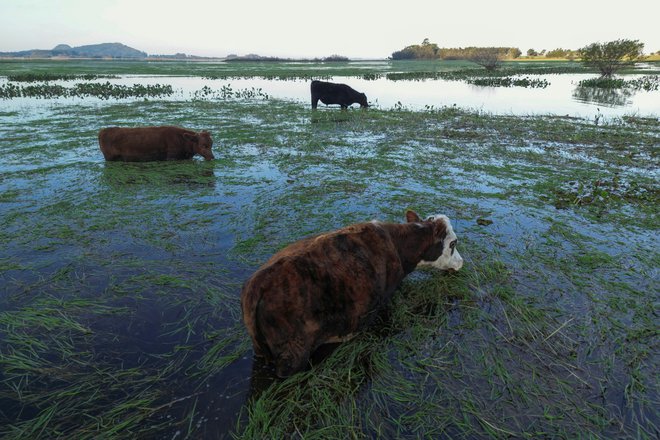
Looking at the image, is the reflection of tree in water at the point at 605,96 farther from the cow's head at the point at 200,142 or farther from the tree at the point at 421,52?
the tree at the point at 421,52

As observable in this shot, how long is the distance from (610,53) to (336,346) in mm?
51525

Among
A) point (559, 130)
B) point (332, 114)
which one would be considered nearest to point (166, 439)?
point (559, 130)

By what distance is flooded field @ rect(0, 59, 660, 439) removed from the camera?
294cm

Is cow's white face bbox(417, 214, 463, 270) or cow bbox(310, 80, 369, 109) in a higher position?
cow bbox(310, 80, 369, 109)

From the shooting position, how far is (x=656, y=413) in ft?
9.57

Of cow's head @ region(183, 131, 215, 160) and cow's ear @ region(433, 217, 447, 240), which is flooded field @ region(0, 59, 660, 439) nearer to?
cow's head @ region(183, 131, 215, 160)

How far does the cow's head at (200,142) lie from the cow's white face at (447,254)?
7728 millimetres

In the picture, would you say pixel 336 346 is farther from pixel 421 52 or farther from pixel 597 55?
pixel 421 52

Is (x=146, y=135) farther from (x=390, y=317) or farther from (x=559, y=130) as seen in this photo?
(x=559, y=130)

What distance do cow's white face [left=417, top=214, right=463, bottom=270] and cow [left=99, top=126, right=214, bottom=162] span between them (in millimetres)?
7877

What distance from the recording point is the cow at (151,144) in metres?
9.70

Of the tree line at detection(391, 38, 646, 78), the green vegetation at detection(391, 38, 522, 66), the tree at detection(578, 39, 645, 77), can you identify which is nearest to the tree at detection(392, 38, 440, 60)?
the green vegetation at detection(391, 38, 522, 66)

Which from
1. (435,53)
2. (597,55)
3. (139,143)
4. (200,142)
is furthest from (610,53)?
(435,53)

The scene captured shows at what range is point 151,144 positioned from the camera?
32.3 feet
